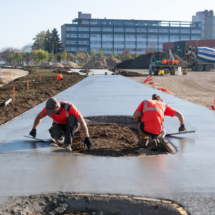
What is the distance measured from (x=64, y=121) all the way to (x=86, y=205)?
9.03ft

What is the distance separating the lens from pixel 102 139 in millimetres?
6758

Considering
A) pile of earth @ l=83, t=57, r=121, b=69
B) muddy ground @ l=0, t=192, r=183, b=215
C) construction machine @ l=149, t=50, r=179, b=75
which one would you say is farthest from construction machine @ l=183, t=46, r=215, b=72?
muddy ground @ l=0, t=192, r=183, b=215

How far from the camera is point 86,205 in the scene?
3516mm

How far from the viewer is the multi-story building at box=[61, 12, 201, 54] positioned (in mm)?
131875

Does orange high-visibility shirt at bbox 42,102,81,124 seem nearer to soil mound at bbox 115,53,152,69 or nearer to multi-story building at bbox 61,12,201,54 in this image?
soil mound at bbox 115,53,152,69

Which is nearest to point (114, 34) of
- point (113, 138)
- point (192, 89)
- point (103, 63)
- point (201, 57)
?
point (103, 63)

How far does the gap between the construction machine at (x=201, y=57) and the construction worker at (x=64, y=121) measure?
38.9 m

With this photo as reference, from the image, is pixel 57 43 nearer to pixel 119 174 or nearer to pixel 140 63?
pixel 140 63

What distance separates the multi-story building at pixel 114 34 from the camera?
433ft

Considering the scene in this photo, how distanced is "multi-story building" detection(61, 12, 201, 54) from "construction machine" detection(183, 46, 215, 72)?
88.2 metres

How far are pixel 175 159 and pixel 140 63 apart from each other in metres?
59.5

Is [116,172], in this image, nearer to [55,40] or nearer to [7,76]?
[7,76]

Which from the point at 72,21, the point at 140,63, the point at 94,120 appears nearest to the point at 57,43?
the point at 72,21

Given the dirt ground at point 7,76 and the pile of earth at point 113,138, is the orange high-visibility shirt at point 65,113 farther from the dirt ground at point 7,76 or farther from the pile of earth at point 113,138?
the dirt ground at point 7,76
